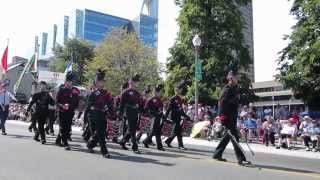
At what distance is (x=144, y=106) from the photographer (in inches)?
597

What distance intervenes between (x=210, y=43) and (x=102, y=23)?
103 metres

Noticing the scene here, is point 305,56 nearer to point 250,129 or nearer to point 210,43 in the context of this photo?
point 210,43

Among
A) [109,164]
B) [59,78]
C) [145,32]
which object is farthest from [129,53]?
[145,32]

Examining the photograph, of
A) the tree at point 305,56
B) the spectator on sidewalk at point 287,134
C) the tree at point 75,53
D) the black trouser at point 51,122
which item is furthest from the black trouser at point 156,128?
the tree at point 75,53

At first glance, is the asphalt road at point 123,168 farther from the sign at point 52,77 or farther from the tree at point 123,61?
the tree at point 123,61

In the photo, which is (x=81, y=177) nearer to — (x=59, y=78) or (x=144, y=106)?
(x=144, y=106)

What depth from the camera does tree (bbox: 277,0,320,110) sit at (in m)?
29.8

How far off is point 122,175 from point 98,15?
5124 inches

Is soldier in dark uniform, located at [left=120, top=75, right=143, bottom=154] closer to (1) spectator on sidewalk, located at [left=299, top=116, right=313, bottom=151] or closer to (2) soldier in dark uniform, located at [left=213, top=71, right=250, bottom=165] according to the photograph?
(2) soldier in dark uniform, located at [left=213, top=71, right=250, bottom=165]

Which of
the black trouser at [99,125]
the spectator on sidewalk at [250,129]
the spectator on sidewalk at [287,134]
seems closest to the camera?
the black trouser at [99,125]

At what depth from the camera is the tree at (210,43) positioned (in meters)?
36.3

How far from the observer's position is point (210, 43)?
121 feet

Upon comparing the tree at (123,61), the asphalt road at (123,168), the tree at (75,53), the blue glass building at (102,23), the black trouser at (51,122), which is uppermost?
the blue glass building at (102,23)

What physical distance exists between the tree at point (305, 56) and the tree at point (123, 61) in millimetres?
20666
